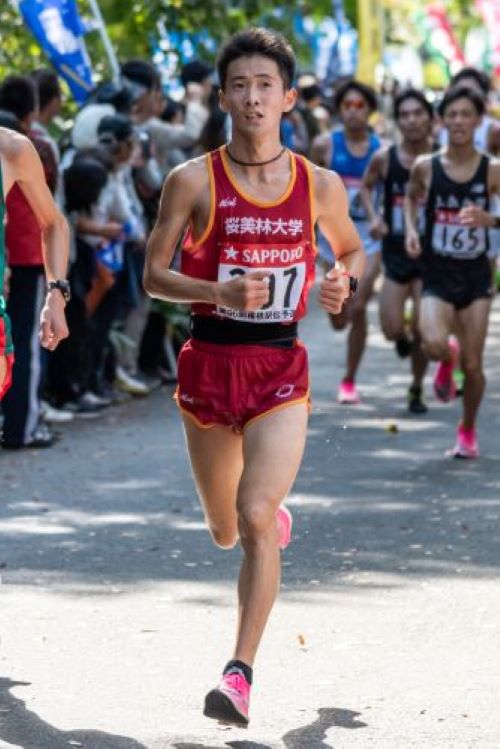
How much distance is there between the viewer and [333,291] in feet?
19.9

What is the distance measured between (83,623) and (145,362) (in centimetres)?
→ 859

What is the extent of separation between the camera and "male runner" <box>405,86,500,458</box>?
11.5 meters

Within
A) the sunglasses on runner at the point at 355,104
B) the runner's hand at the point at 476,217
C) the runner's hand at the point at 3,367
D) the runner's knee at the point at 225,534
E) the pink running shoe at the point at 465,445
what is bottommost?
the pink running shoe at the point at 465,445

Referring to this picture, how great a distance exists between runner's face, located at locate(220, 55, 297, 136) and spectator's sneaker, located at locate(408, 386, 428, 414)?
7621 mm

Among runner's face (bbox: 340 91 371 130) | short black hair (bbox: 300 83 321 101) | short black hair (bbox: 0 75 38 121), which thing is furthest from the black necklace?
short black hair (bbox: 300 83 321 101)

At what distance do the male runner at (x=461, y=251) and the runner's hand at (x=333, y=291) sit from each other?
5.34m

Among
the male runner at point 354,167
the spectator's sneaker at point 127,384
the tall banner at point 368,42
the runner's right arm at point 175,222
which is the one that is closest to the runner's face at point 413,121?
the male runner at point 354,167

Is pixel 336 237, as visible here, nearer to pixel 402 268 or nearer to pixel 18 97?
pixel 18 97

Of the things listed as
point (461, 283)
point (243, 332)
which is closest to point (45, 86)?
point (461, 283)

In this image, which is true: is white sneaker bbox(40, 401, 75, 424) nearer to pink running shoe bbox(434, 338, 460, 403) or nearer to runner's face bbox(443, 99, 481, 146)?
pink running shoe bbox(434, 338, 460, 403)

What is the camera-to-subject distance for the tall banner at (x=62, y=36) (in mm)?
14688

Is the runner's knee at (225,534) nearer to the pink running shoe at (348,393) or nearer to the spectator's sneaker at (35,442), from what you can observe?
the spectator's sneaker at (35,442)

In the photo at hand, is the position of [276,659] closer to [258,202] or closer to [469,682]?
[469,682]

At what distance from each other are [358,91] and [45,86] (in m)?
2.61
